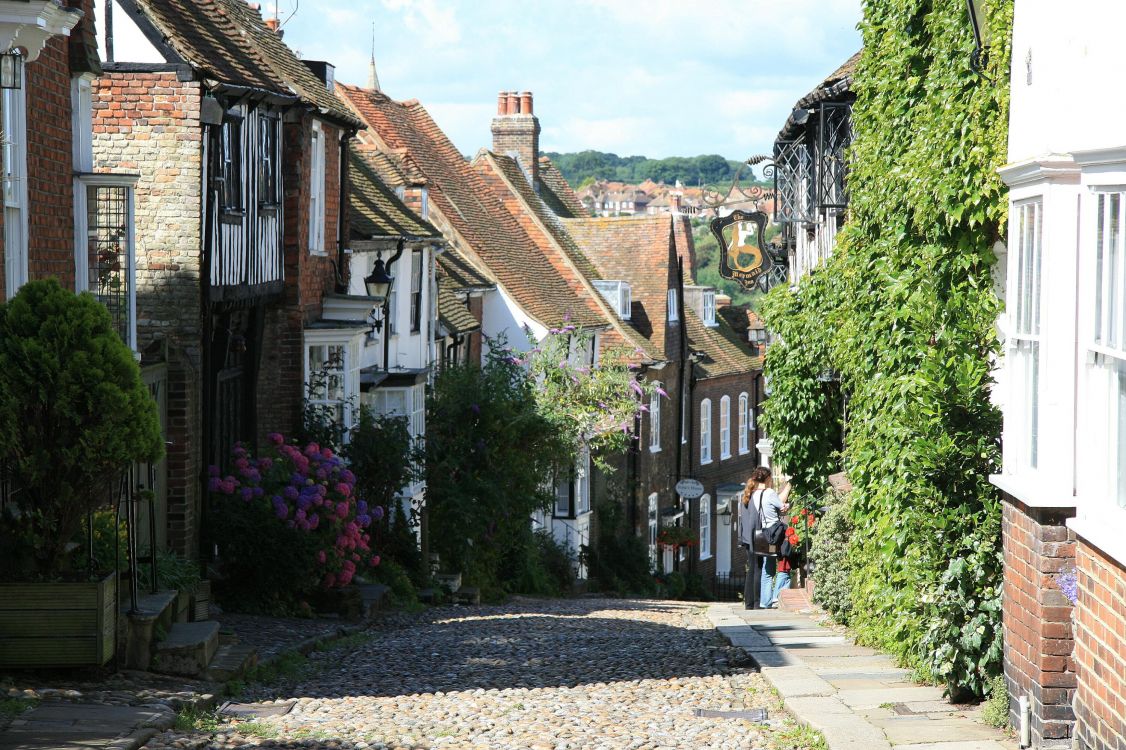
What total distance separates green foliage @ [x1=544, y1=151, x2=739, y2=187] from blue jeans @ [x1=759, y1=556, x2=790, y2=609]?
119 meters

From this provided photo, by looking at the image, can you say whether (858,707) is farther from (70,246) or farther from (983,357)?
(70,246)

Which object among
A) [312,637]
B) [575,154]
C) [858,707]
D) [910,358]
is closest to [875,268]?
[910,358]

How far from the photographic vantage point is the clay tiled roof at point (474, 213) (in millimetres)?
29156

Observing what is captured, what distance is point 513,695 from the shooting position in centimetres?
916

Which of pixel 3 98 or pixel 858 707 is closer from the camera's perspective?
pixel 858 707

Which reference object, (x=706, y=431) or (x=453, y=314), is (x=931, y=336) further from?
(x=706, y=431)

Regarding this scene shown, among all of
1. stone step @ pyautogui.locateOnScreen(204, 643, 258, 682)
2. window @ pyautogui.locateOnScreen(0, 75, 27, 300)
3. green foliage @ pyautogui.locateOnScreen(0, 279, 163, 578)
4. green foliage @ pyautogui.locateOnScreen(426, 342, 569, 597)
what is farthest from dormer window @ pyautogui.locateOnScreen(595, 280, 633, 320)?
green foliage @ pyautogui.locateOnScreen(0, 279, 163, 578)

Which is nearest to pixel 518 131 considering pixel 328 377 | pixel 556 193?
pixel 556 193

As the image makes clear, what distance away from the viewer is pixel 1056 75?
21.1 ft

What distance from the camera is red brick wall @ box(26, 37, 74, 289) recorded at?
9.79 meters

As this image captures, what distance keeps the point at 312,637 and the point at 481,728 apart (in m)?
4.28

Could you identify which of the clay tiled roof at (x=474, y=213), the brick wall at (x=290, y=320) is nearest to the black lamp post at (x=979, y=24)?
the brick wall at (x=290, y=320)

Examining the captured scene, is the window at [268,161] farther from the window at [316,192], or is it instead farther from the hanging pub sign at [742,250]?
the hanging pub sign at [742,250]

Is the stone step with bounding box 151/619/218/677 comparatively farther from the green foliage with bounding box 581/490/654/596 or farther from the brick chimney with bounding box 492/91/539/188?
the brick chimney with bounding box 492/91/539/188
